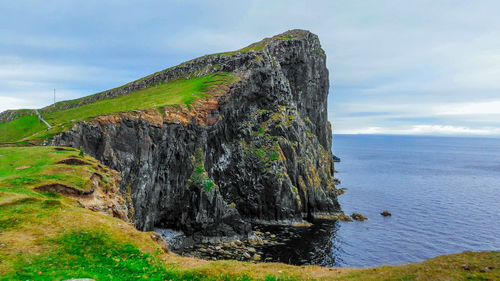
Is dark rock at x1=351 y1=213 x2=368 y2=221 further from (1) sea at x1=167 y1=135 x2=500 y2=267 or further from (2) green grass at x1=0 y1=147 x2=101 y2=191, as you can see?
(2) green grass at x1=0 y1=147 x2=101 y2=191

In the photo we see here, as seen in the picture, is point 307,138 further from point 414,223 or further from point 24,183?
point 24,183

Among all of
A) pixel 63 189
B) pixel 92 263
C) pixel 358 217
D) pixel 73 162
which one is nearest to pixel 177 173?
pixel 73 162

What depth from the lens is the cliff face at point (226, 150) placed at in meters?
51.3

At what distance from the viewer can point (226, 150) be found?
75375 millimetres

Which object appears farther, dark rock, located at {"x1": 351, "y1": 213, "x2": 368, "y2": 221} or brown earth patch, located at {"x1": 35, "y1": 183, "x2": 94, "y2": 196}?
dark rock, located at {"x1": 351, "y1": 213, "x2": 368, "y2": 221}

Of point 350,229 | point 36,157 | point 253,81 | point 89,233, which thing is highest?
point 253,81

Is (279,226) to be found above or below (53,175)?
below

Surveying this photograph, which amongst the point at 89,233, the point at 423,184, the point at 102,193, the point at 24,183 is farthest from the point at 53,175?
the point at 423,184

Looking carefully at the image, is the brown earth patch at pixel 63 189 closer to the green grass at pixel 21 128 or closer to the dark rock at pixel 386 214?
the green grass at pixel 21 128

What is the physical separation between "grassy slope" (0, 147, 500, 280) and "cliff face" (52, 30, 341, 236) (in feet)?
84.4

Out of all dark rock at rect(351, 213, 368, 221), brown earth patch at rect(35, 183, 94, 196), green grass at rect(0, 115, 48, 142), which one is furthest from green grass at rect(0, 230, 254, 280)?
dark rock at rect(351, 213, 368, 221)

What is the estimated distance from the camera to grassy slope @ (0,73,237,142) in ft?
178

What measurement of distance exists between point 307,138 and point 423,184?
7549 cm

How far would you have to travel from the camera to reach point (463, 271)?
632 inches
